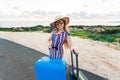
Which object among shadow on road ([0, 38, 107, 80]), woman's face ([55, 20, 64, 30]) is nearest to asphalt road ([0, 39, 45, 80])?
shadow on road ([0, 38, 107, 80])

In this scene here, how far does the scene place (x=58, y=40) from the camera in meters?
6.84

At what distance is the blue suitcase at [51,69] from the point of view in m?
6.33

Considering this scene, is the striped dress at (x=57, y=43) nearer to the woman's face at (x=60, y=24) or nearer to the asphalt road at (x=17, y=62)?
the woman's face at (x=60, y=24)

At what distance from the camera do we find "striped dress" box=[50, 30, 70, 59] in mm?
6796

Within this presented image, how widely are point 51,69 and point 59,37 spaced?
30.1 inches

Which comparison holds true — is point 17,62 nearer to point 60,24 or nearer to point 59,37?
point 59,37

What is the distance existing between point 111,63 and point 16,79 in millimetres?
4674

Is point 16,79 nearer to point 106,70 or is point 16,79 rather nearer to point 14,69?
point 14,69

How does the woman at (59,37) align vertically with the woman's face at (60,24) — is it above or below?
below

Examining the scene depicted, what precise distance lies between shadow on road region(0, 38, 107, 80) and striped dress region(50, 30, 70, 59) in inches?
80.0

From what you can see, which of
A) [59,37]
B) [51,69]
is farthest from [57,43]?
[51,69]

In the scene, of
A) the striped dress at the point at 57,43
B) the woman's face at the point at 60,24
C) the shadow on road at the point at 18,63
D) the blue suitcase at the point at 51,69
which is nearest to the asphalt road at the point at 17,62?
the shadow on road at the point at 18,63

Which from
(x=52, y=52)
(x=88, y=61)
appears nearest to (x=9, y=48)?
(x=88, y=61)

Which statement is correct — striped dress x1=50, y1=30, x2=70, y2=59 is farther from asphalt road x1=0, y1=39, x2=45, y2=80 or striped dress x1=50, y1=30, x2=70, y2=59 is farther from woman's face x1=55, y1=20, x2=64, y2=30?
→ asphalt road x1=0, y1=39, x2=45, y2=80
